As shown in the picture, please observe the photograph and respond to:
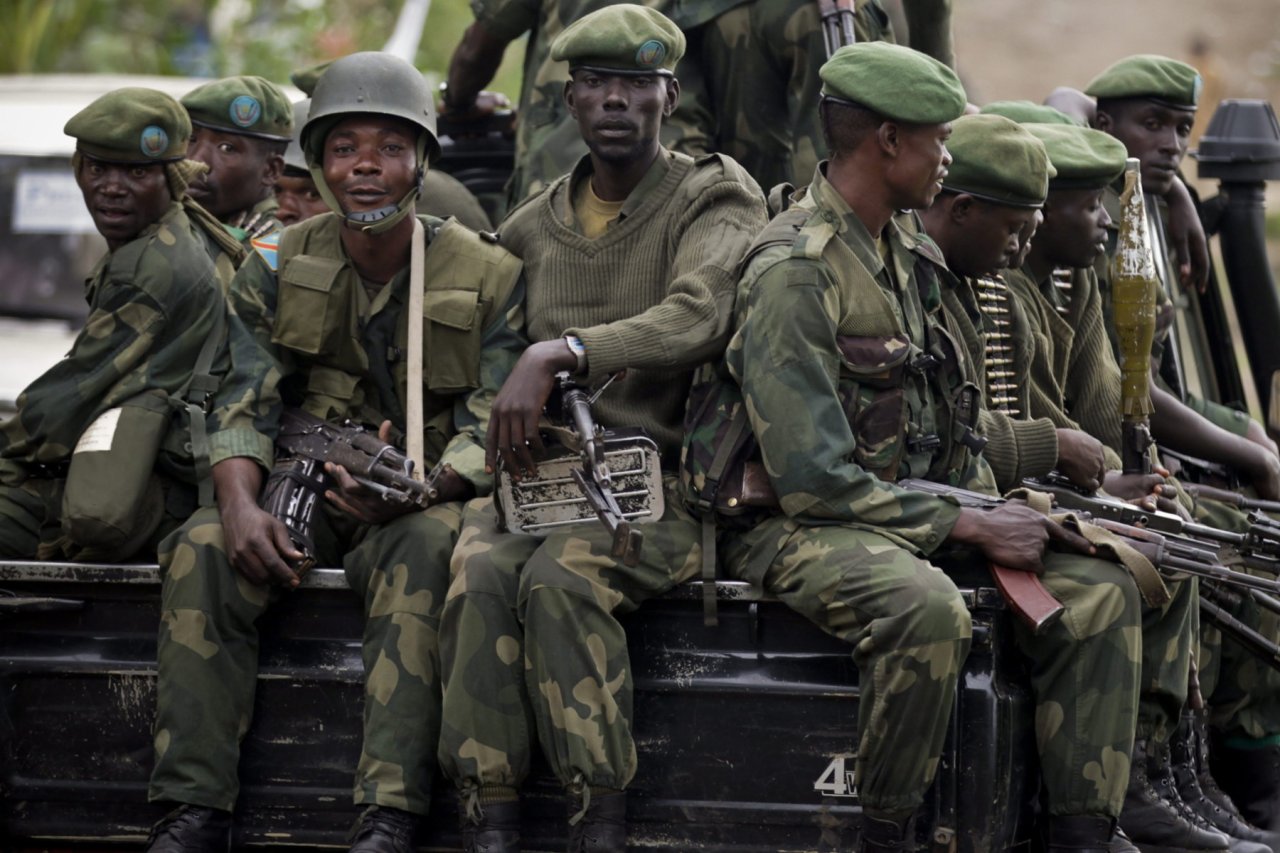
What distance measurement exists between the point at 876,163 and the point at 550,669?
129 cm

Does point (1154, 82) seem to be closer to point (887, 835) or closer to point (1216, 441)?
point (1216, 441)

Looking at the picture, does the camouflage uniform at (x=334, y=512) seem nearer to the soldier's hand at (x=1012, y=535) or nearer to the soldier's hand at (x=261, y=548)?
the soldier's hand at (x=261, y=548)

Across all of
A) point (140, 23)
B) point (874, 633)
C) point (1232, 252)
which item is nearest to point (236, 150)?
point (874, 633)

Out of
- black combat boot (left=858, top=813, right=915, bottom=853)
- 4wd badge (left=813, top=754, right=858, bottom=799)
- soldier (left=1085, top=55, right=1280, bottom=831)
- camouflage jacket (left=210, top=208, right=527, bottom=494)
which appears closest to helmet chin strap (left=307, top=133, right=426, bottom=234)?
camouflage jacket (left=210, top=208, right=527, bottom=494)

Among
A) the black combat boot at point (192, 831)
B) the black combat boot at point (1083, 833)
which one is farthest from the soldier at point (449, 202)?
the black combat boot at point (1083, 833)

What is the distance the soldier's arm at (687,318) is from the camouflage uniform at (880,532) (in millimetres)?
128

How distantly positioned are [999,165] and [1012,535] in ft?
3.30

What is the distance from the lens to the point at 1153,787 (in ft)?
15.2

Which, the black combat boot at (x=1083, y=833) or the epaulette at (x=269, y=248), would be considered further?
the epaulette at (x=269, y=248)

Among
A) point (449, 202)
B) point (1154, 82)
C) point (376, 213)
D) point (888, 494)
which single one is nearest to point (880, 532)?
point (888, 494)

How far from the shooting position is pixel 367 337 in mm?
4707

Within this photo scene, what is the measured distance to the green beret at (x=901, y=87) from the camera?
4180 mm

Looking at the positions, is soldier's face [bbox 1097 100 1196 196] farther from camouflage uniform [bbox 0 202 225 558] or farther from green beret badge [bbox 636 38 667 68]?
camouflage uniform [bbox 0 202 225 558]

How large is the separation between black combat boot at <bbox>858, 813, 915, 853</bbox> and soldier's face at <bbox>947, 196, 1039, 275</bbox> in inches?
57.2
